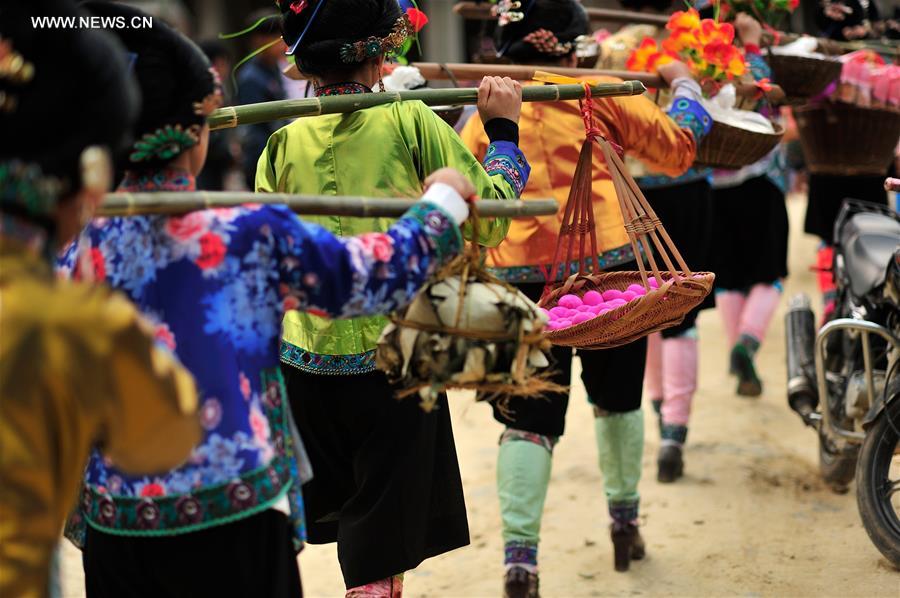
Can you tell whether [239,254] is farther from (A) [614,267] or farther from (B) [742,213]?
(B) [742,213]

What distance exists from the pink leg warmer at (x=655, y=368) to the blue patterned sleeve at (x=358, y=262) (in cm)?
338

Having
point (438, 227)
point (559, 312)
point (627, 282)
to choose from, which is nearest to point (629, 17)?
point (627, 282)

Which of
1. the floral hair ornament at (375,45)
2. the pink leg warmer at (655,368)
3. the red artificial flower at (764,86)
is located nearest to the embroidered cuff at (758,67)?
the red artificial flower at (764,86)

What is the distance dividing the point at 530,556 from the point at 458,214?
186 cm

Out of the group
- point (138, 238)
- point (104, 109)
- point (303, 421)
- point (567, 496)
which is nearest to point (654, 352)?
point (567, 496)

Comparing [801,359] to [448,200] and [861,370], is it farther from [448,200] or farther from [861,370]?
[448,200]

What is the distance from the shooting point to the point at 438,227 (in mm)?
2260

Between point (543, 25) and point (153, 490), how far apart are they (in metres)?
2.41

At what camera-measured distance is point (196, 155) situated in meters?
2.18

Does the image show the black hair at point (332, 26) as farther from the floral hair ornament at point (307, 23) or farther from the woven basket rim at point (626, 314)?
the woven basket rim at point (626, 314)

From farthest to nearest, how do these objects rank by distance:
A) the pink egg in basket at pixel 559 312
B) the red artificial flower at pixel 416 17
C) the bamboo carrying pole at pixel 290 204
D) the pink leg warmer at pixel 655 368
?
the pink leg warmer at pixel 655 368 → the red artificial flower at pixel 416 17 → the pink egg in basket at pixel 559 312 → the bamboo carrying pole at pixel 290 204

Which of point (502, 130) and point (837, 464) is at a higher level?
point (502, 130)

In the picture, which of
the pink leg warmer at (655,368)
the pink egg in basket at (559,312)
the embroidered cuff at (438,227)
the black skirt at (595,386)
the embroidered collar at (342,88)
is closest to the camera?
the embroidered cuff at (438,227)

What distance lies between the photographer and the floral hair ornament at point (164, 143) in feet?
6.89
